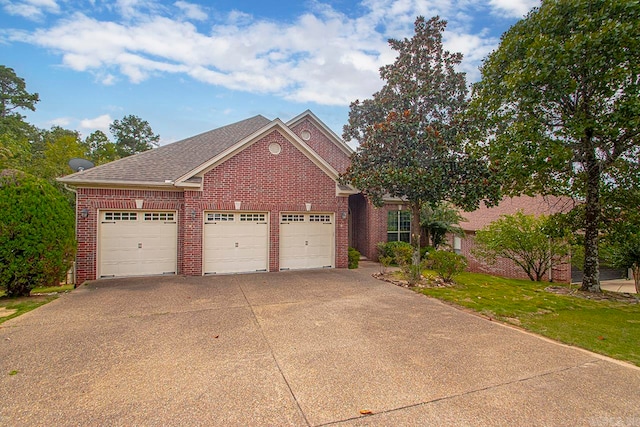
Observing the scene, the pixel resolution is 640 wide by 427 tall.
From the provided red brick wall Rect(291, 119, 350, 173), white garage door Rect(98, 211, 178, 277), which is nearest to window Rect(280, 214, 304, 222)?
white garage door Rect(98, 211, 178, 277)

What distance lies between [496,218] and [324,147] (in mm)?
10663

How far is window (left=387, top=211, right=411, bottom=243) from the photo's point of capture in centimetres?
1572

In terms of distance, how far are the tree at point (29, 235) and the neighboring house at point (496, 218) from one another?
15.0 meters

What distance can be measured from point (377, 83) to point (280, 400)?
12.4 m

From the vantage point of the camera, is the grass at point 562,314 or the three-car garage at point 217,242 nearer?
the grass at point 562,314

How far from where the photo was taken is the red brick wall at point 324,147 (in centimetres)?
1683

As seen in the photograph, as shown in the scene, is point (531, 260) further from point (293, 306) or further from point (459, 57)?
point (293, 306)

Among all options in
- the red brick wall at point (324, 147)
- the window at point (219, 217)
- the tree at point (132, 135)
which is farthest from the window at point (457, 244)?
the tree at point (132, 135)

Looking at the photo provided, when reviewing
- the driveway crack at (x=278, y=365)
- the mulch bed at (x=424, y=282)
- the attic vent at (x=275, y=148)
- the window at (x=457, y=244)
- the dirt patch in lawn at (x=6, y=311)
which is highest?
the attic vent at (x=275, y=148)

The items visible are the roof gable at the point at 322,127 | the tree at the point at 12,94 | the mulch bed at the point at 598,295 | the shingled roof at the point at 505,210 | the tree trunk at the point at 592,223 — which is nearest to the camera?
the mulch bed at the point at 598,295

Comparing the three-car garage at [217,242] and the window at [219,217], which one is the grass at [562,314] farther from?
the window at [219,217]

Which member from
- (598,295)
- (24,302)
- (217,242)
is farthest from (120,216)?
(598,295)

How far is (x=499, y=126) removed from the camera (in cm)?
958

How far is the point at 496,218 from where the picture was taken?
58.5ft
